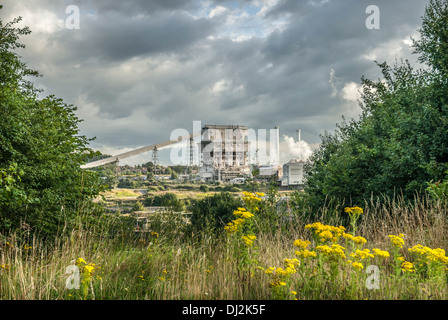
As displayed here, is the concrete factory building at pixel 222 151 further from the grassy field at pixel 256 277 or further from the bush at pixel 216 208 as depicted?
the grassy field at pixel 256 277

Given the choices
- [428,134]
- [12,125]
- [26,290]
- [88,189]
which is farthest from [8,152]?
[428,134]

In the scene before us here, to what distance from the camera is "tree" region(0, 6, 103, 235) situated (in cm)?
746

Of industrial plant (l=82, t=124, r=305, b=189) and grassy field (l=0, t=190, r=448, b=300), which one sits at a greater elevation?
industrial plant (l=82, t=124, r=305, b=189)

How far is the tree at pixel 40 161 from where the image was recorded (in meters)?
7.46

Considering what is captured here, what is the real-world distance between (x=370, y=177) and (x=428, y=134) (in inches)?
84.9

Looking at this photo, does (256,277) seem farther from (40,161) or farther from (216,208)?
(216,208)

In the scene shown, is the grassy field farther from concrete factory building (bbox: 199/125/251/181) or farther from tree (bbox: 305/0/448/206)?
concrete factory building (bbox: 199/125/251/181)

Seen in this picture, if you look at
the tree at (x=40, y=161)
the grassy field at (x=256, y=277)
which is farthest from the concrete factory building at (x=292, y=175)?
the grassy field at (x=256, y=277)

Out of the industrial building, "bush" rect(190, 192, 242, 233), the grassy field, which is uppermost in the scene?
the industrial building

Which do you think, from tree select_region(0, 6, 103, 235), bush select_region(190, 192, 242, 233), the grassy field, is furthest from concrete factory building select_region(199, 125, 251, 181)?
the grassy field

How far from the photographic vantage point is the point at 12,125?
24.9ft

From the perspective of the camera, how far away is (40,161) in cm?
835

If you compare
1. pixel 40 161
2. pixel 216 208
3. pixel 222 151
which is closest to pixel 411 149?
pixel 216 208
